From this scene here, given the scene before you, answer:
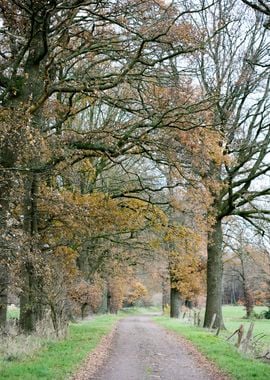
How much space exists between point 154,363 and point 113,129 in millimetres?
7283

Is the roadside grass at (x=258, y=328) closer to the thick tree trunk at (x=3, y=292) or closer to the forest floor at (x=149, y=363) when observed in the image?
the forest floor at (x=149, y=363)

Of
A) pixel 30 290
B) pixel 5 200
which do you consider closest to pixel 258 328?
pixel 30 290

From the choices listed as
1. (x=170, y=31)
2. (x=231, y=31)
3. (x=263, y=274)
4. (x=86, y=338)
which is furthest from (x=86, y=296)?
(x=263, y=274)

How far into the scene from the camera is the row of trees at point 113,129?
44.5 ft

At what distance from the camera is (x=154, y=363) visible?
47.3 feet

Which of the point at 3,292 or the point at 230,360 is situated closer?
the point at 230,360

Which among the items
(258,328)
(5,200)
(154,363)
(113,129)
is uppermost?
(113,129)

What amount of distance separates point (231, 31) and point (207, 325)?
14.0 m

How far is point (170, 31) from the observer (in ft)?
49.5

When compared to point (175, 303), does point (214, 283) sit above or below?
above

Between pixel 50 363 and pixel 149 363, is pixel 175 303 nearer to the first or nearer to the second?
pixel 149 363

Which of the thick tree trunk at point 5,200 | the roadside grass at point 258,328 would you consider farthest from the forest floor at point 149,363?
the thick tree trunk at point 5,200

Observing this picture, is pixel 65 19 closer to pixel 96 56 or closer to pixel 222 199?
pixel 96 56

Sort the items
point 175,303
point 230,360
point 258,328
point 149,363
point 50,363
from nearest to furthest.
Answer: point 50,363
point 230,360
point 149,363
point 258,328
point 175,303
